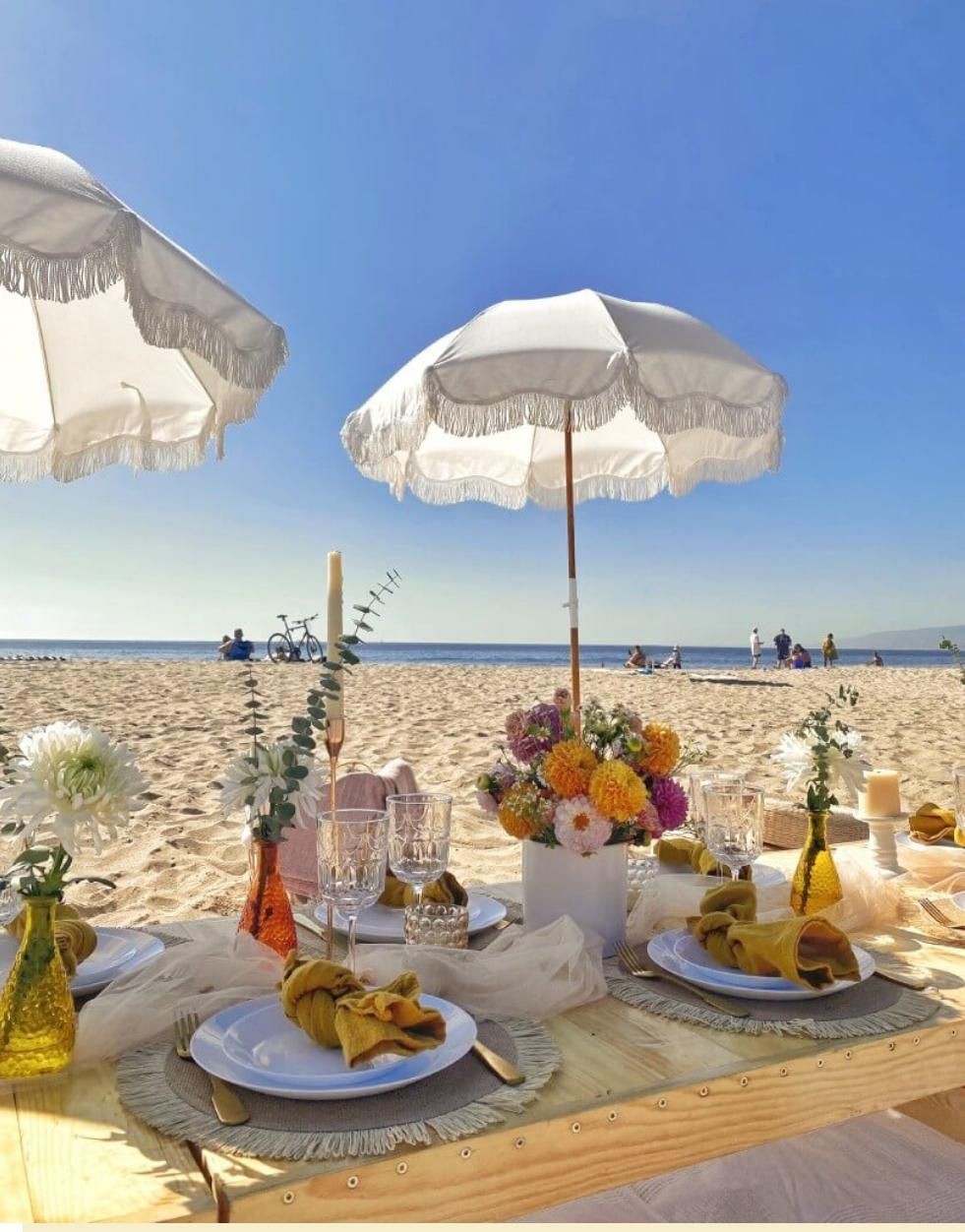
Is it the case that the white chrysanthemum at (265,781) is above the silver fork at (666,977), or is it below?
above

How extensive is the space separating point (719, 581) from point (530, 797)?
52.4 meters

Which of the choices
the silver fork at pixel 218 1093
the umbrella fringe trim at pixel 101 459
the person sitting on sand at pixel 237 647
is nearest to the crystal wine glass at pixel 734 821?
the silver fork at pixel 218 1093

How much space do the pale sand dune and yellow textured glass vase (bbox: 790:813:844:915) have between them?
213cm

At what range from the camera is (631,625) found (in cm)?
6303

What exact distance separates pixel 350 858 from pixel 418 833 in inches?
7.1

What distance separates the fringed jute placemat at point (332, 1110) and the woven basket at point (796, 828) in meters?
1.55

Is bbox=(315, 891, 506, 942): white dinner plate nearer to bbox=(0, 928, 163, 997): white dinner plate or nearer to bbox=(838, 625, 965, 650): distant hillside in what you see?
bbox=(0, 928, 163, 997): white dinner plate

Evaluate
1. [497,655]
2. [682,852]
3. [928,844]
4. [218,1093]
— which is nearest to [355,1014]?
[218,1093]

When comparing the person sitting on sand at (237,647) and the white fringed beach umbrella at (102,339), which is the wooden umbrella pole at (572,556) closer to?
the white fringed beach umbrella at (102,339)

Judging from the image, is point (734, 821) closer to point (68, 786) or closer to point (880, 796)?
point (880, 796)

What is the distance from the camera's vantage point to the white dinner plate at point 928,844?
194cm

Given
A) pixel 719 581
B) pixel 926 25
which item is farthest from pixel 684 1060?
pixel 719 581

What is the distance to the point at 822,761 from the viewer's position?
5.27 feet

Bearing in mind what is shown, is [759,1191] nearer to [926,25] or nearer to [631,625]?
[926,25]
